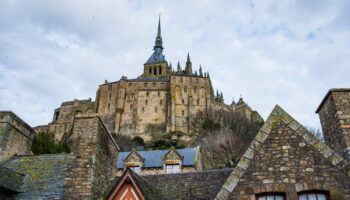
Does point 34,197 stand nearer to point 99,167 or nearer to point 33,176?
point 33,176

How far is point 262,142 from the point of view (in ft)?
25.3

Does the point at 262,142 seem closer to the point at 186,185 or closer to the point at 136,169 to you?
the point at 186,185

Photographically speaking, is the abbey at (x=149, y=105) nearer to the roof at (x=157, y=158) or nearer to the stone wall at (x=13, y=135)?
the roof at (x=157, y=158)

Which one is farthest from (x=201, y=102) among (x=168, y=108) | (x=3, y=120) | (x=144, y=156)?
(x=3, y=120)

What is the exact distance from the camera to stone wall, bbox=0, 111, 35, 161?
11297 mm

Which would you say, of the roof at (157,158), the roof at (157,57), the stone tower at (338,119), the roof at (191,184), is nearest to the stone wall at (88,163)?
the roof at (191,184)

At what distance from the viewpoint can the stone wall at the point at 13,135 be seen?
11.3m

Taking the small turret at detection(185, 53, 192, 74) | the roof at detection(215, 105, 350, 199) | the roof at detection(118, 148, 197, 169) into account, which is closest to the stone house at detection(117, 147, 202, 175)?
the roof at detection(118, 148, 197, 169)

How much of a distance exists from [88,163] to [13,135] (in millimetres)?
4324

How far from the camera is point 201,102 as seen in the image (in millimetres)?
81500

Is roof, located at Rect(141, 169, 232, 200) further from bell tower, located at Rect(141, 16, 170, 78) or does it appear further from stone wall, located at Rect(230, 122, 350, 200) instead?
bell tower, located at Rect(141, 16, 170, 78)

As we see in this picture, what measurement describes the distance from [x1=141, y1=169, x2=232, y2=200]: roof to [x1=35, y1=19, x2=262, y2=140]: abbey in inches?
2614

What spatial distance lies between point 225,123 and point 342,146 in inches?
2525

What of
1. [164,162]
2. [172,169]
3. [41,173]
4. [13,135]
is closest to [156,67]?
[164,162]
